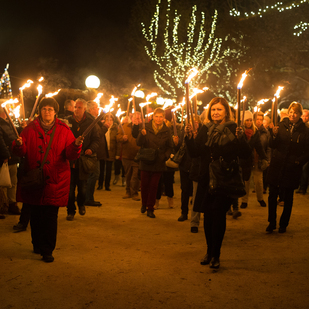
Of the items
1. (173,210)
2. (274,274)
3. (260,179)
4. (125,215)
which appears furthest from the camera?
(260,179)

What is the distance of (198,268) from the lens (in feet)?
15.3

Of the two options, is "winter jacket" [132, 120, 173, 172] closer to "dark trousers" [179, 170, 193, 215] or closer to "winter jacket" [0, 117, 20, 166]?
"dark trousers" [179, 170, 193, 215]

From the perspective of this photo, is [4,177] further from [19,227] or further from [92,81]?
[92,81]

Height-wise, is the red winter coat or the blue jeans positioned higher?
the red winter coat

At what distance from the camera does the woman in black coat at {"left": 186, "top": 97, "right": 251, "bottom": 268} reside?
183 inches

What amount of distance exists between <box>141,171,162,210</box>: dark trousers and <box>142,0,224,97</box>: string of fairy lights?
22.1m

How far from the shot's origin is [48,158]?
4875 millimetres

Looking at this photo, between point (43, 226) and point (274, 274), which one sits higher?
point (43, 226)

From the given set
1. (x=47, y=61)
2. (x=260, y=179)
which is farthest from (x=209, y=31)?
(x=260, y=179)

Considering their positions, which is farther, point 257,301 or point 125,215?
point 125,215

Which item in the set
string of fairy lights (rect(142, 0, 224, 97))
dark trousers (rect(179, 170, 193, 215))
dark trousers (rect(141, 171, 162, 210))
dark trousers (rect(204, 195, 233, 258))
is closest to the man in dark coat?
dark trousers (rect(141, 171, 162, 210))

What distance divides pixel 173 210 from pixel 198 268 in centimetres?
382

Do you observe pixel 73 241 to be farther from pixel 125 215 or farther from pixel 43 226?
pixel 125 215

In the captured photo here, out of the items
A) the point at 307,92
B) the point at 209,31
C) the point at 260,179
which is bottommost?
the point at 260,179
